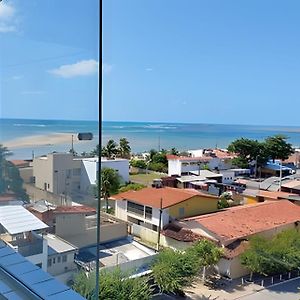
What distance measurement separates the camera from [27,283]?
2.80 ft

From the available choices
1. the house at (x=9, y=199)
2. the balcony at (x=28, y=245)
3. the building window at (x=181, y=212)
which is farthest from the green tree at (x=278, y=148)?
the house at (x=9, y=199)

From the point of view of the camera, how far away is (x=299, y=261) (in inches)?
231

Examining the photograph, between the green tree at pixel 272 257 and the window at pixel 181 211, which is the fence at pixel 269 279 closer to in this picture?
the green tree at pixel 272 257

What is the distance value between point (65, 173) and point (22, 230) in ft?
1.60

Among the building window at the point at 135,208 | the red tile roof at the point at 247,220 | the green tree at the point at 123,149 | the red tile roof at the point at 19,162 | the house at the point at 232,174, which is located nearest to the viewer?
the red tile roof at the point at 19,162

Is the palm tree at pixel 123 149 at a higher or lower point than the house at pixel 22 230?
lower

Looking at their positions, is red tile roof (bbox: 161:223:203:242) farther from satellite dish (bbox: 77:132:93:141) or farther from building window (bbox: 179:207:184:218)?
satellite dish (bbox: 77:132:93:141)

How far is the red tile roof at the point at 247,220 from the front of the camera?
649cm

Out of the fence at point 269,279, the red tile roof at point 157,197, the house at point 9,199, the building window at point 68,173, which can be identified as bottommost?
the fence at point 269,279

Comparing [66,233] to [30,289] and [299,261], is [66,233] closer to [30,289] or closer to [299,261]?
[30,289]

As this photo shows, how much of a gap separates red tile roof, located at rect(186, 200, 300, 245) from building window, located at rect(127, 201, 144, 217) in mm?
1092

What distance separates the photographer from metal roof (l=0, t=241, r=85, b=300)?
77cm

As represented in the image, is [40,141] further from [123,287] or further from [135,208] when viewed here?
[135,208]

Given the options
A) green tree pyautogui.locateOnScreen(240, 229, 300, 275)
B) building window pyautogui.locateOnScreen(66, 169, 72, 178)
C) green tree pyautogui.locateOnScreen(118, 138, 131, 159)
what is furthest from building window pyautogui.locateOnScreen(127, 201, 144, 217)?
green tree pyautogui.locateOnScreen(118, 138, 131, 159)
